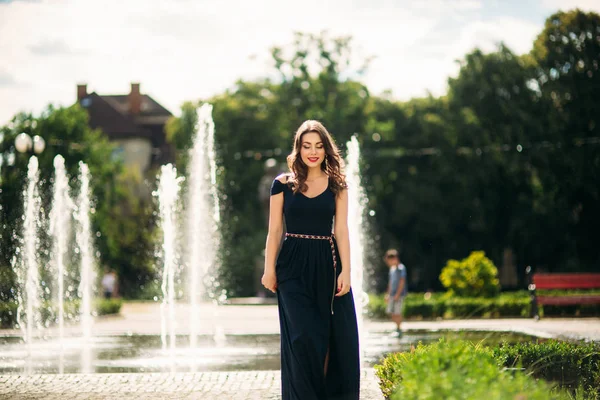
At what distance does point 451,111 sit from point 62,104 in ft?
63.3

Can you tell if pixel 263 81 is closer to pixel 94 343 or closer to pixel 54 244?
pixel 54 244

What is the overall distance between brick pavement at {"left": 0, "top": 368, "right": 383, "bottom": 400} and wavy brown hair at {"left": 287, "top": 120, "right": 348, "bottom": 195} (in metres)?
2.06

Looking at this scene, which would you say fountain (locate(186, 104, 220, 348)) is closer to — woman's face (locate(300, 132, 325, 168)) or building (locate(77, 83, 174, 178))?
woman's face (locate(300, 132, 325, 168))

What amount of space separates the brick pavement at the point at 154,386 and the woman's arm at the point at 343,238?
5.61 ft

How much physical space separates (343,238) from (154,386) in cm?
305

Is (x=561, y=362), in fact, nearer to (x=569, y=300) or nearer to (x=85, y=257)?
(x=569, y=300)

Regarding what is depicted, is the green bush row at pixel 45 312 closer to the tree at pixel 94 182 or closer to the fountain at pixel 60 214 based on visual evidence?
the fountain at pixel 60 214

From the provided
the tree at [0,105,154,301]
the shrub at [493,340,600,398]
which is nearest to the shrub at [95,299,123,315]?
A: the tree at [0,105,154,301]

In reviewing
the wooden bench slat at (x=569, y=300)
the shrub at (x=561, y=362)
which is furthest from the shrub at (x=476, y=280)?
the shrub at (x=561, y=362)

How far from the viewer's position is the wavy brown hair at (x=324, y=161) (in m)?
5.94

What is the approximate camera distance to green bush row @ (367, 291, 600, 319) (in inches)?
805

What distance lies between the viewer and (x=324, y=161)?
6031 millimetres

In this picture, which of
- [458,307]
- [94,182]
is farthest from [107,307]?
[94,182]

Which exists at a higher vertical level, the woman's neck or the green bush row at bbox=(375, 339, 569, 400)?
the woman's neck
